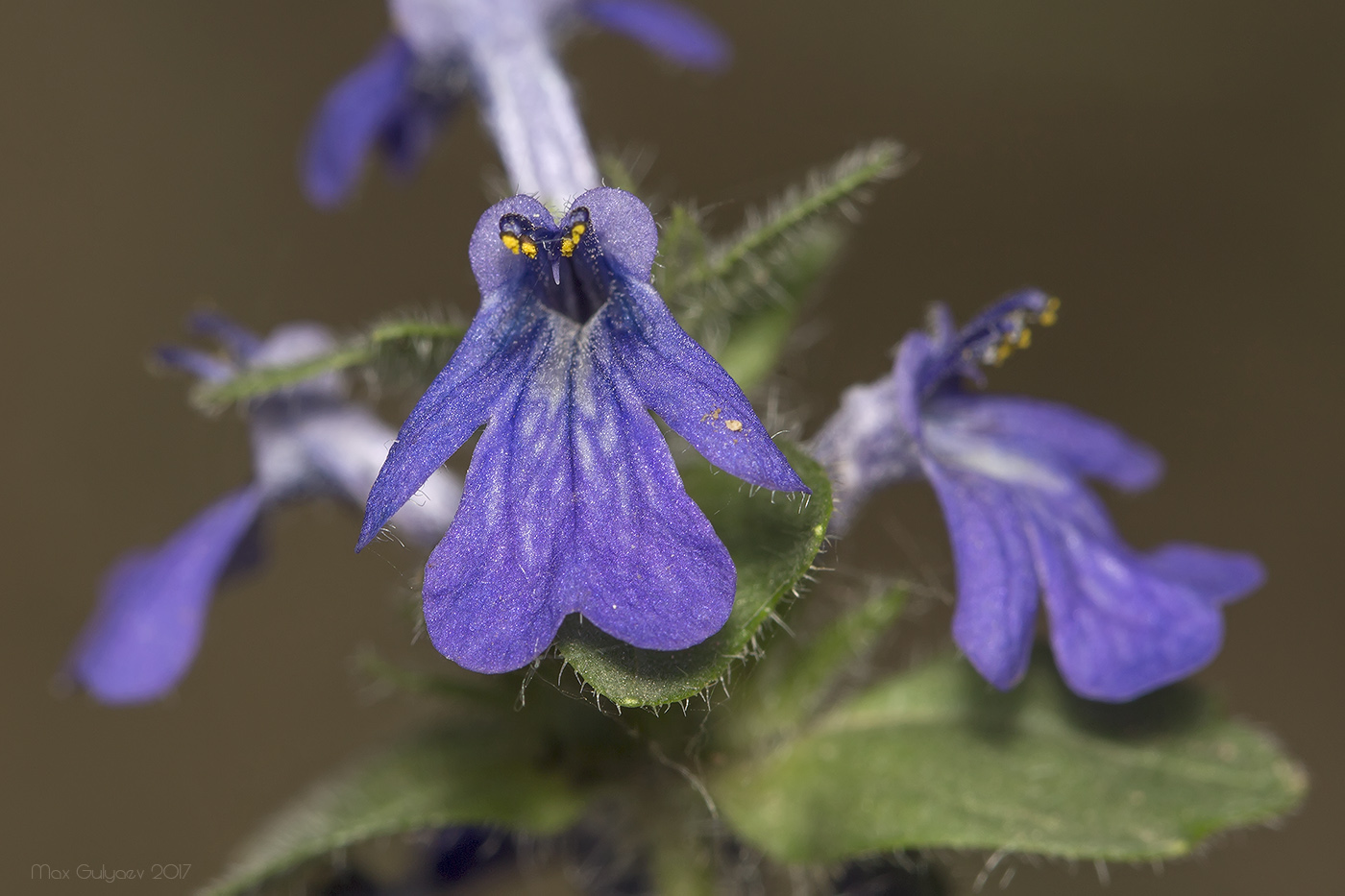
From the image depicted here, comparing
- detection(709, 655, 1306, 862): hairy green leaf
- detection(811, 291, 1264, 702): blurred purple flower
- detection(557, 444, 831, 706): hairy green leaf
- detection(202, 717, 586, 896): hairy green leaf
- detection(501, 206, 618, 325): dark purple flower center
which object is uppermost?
detection(501, 206, 618, 325): dark purple flower center

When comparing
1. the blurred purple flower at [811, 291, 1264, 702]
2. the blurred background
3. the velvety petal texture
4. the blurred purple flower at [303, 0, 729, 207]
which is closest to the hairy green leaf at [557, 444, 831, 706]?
the blurred purple flower at [811, 291, 1264, 702]

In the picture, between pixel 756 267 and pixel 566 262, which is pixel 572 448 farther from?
→ pixel 756 267

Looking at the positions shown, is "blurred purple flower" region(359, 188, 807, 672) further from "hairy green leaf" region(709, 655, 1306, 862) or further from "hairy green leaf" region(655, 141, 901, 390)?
"hairy green leaf" region(709, 655, 1306, 862)

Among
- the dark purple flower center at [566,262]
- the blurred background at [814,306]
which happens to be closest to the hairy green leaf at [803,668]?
the dark purple flower center at [566,262]

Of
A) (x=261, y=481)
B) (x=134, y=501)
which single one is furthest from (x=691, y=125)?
(x=261, y=481)

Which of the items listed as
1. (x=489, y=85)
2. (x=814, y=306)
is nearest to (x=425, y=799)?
(x=489, y=85)

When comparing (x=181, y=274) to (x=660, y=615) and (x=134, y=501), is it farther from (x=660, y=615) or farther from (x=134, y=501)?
(x=660, y=615)
